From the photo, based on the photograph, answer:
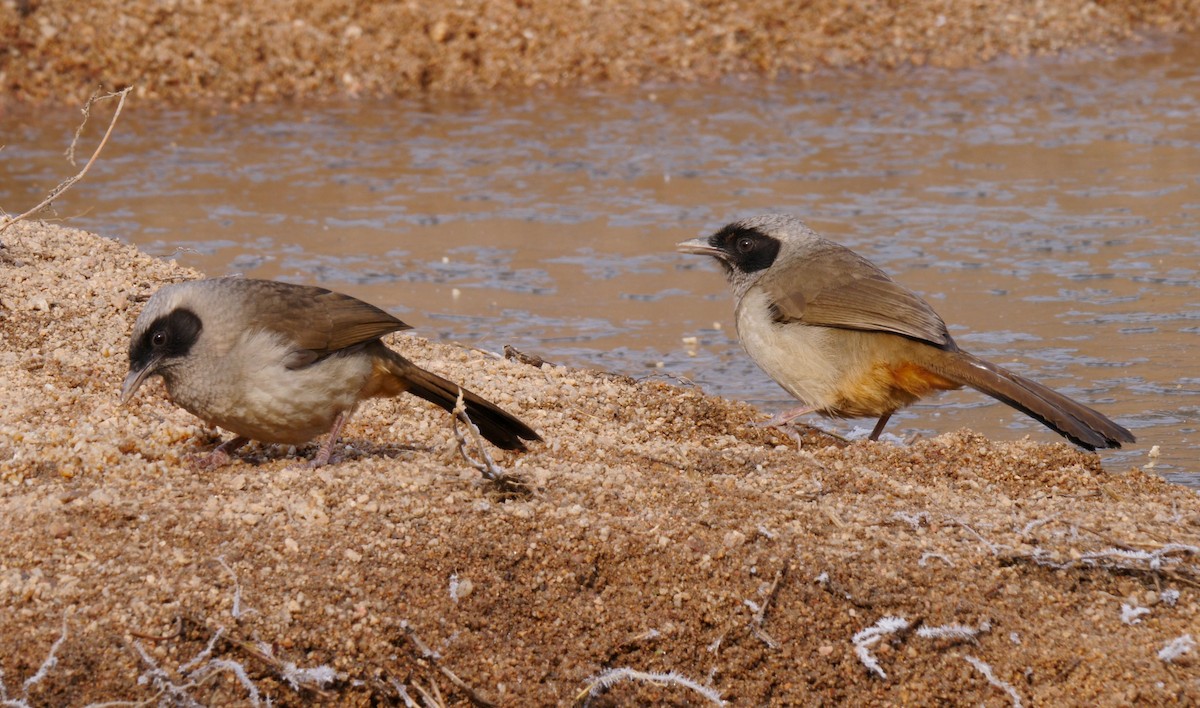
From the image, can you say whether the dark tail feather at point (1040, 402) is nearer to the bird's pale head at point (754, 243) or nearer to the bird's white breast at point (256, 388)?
the bird's pale head at point (754, 243)

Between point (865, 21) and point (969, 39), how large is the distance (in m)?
1.07

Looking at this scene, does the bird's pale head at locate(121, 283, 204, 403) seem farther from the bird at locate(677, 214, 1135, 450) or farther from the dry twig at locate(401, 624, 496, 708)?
the bird at locate(677, 214, 1135, 450)

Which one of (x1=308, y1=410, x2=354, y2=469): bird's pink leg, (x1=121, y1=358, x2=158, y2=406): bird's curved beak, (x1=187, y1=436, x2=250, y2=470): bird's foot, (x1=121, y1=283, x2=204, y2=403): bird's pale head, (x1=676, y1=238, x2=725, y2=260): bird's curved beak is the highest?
(x1=121, y1=283, x2=204, y2=403): bird's pale head

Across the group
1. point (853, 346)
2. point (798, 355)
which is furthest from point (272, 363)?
point (853, 346)

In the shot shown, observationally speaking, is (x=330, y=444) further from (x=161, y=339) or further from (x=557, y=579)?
(x=557, y=579)

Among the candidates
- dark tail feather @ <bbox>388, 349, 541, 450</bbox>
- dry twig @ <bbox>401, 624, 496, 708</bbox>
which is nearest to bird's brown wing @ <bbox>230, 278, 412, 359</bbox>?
dark tail feather @ <bbox>388, 349, 541, 450</bbox>

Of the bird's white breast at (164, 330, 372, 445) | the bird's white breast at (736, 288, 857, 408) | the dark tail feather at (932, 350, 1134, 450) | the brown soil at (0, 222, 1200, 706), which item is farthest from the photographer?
the bird's white breast at (736, 288, 857, 408)

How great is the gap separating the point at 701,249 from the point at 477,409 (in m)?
2.13

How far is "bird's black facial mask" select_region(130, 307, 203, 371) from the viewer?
4680 millimetres

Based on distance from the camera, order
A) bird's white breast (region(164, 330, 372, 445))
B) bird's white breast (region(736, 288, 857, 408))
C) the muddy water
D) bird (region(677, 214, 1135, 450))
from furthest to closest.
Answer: the muddy water < bird's white breast (region(736, 288, 857, 408)) < bird (region(677, 214, 1135, 450)) < bird's white breast (region(164, 330, 372, 445))

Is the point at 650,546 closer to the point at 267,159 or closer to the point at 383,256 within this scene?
the point at 383,256

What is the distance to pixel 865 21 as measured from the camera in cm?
1382

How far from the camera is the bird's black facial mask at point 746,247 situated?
669 centimetres

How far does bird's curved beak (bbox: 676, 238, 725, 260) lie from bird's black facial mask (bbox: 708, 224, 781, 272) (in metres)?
0.02
